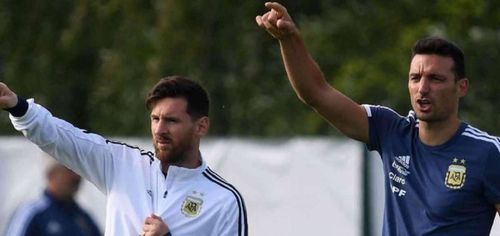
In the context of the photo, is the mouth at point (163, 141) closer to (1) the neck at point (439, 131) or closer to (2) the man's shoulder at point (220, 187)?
(2) the man's shoulder at point (220, 187)

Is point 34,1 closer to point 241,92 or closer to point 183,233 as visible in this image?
point 241,92

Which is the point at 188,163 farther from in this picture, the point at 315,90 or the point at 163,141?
the point at 315,90

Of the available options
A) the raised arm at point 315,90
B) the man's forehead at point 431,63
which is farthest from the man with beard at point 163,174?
the man's forehead at point 431,63

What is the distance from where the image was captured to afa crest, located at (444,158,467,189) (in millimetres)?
6855

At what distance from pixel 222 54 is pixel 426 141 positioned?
14534mm

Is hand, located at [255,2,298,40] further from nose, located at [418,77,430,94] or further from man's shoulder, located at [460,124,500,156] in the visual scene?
man's shoulder, located at [460,124,500,156]

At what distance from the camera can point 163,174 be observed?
699cm

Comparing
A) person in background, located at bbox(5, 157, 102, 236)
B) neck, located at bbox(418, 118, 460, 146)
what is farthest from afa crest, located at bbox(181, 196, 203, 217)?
person in background, located at bbox(5, 157, 102, 236)

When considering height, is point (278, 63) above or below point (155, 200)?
above

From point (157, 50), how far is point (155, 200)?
1416 centimetres

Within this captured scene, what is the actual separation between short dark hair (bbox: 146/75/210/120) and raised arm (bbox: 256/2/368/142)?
0.42 m

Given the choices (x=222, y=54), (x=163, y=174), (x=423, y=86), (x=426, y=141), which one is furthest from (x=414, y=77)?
(x=222, y=54)

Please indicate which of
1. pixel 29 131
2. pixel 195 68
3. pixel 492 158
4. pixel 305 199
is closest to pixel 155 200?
pixel 29 131

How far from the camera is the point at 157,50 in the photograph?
21016 mm
